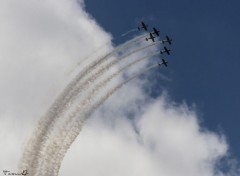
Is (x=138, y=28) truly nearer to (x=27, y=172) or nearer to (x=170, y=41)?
(x=170, y=41)

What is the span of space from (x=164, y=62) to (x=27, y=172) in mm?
57217

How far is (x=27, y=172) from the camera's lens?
13350 centimetres

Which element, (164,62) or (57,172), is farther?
(164,62)

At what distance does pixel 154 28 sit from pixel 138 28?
20.2ft

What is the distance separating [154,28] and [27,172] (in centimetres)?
6217

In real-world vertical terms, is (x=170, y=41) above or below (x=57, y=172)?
above

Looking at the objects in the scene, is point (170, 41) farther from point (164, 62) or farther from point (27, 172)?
point (27, 172)

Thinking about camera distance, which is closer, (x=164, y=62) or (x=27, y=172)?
(x=27, y=172)

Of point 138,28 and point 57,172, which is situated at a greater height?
point 138,28

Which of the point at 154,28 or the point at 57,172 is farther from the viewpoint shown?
the point at 154,28

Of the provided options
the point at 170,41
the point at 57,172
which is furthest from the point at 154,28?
the point at 57,172

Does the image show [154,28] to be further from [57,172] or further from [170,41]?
[57,172]

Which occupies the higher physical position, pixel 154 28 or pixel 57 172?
pixel 154 28

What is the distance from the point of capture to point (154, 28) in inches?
6836
